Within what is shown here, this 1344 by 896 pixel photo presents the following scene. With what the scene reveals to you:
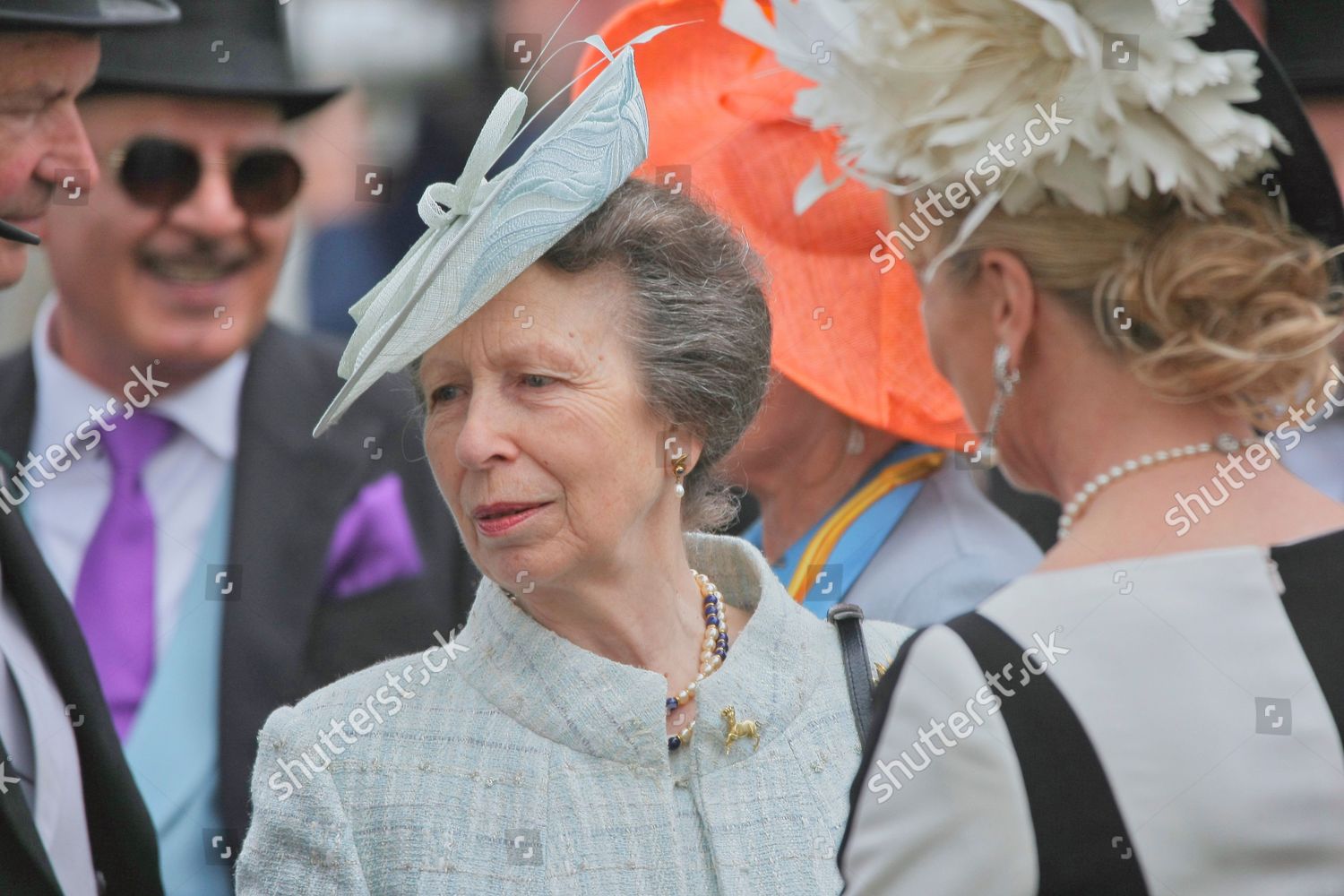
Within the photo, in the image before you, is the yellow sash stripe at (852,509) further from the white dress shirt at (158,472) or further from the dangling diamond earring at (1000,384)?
the white dress shirt at (158,472)

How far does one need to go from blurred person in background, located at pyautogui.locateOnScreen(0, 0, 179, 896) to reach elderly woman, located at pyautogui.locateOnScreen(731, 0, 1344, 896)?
4.92 ft

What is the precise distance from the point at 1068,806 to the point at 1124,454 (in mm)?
412

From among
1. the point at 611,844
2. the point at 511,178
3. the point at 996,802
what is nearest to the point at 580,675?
the point at 611,844

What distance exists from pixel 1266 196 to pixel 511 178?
1012 mm

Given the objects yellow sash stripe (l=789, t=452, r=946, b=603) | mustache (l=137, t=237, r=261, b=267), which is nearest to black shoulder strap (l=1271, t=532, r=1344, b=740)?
yellow sash stripe (l=789, t=452, r=946, b=603)

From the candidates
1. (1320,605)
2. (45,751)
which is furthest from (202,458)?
(1320,605)

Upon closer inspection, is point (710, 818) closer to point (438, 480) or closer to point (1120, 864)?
point (438, 480)

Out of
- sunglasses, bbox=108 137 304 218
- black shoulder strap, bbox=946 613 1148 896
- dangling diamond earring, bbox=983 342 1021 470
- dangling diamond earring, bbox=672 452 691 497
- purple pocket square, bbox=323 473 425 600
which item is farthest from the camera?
purple pocket square, bbox=323 473 425 600

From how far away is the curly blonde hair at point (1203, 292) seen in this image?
5.12ft

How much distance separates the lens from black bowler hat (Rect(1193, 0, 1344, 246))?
5.32 feet

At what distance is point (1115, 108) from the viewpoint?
1630mm

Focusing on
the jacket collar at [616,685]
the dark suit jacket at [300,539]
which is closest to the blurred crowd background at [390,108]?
the dark suit jacket at [300,539]

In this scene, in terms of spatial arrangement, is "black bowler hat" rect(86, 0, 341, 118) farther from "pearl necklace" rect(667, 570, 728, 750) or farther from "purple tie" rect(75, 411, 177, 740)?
"pearl necklace" rect(667, 570, 728, 750)

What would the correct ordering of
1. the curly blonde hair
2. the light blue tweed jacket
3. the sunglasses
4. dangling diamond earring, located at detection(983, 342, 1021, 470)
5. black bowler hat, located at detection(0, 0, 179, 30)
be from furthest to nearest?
the sunglasses → black bowler hat, located at detection(0, 0, 179, 30) → the light blue tweed jacket → dangling diamond earring, located at detection(983, 342, 1021, 470) → the curly blonde hair
